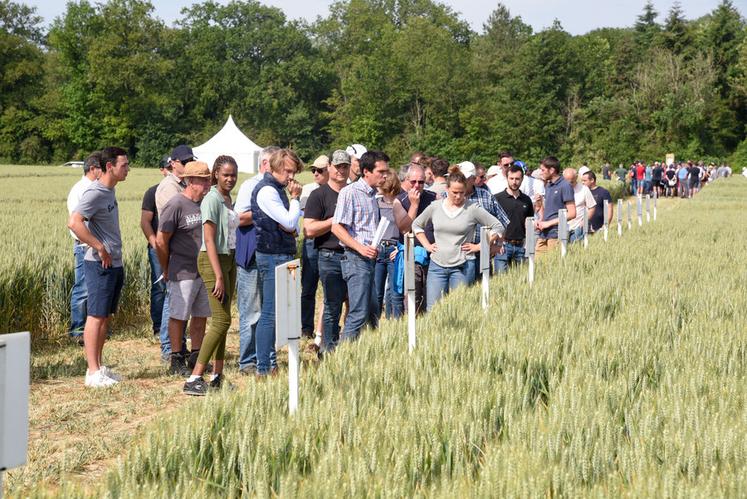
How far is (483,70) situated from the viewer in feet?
296

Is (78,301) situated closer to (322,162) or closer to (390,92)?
(322,162)

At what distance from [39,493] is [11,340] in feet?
2.37

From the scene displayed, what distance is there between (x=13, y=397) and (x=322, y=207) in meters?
5.36

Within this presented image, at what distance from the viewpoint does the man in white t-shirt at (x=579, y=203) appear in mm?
13461

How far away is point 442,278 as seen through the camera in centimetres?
862

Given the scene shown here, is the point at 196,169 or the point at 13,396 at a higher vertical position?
the point at 196,169

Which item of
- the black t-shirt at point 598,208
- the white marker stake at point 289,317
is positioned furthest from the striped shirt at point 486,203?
the black t-shirt at point 598,208

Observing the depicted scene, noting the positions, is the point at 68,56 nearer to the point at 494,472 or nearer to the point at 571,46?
the point at 571,46

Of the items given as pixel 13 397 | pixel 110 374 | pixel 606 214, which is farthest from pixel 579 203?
pixel 13 397

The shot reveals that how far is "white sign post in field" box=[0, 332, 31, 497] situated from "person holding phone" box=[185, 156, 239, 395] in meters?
4.12

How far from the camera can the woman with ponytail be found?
840 centimetres

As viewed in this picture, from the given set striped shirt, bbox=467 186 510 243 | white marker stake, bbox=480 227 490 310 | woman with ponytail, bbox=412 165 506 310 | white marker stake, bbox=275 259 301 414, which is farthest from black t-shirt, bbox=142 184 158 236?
white marker stake, bbox=275 259 301 414

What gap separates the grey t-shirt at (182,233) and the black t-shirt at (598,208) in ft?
26.6

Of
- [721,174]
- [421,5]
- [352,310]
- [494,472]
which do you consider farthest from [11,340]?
[421,5]
